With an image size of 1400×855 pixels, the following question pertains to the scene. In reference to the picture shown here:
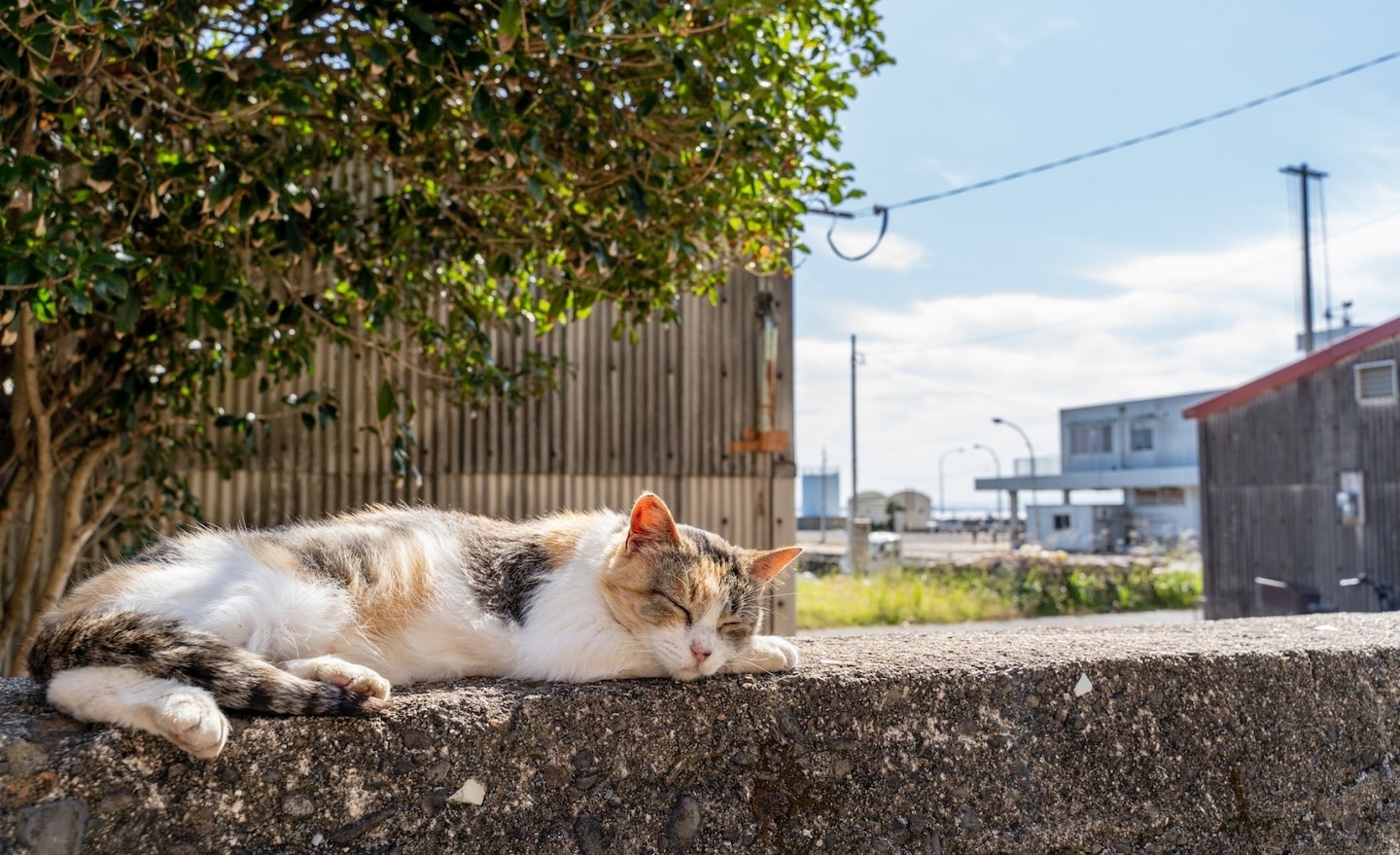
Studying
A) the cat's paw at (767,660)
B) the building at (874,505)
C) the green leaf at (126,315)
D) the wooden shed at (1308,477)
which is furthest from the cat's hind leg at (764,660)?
the building at (874,505)

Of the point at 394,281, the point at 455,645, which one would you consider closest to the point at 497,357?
the point at 394,281

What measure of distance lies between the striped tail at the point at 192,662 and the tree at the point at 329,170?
1.29 metres

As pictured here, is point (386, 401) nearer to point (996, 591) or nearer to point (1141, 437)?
point (996, 591)

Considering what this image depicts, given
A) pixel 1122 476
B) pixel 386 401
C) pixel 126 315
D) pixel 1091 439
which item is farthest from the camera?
pixel 1091 439

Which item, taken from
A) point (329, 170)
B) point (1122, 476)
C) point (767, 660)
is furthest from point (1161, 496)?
point (767, 660)

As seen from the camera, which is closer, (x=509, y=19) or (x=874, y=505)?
(x=509, y=19)

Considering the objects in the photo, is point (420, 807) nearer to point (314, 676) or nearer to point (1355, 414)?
point (314, 676)

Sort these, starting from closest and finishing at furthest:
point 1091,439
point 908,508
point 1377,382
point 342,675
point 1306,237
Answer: point 342,675 < point 1377,382 < point 1306,237 < point 908,508 < point 1091,439

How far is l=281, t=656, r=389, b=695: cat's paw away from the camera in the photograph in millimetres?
1553

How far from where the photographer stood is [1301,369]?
1404 cm

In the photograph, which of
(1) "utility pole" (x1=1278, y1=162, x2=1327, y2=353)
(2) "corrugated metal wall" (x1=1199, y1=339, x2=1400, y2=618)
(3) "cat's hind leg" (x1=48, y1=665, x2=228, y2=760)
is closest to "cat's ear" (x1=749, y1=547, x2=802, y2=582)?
(3) "cat's hind leg" (x1=48, y1=665, x2=228, y2=760)

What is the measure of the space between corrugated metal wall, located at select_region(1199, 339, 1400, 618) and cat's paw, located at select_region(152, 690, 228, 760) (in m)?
14.1

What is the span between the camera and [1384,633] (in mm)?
2557

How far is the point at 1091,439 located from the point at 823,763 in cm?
3880
